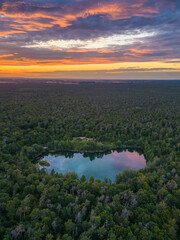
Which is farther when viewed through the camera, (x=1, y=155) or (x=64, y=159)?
(x=64, y=159)

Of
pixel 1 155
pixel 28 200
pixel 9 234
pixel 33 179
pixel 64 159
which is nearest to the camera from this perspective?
pixel 9 234

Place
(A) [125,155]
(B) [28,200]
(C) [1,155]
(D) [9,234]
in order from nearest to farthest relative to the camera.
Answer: (D) [9,234] → (B) [28,200] → (C) [1,155] → (A) [125,155]

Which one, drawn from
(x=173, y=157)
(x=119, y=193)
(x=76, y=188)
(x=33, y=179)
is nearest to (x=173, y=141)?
(x=173, y=157)

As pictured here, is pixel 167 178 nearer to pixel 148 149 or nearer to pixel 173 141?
pixel 148 149

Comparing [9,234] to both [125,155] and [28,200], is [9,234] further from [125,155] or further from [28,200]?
[125,155]

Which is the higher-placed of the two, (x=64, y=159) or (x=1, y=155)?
(x=1, y=155)

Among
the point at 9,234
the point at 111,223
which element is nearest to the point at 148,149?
the point at 111,223
